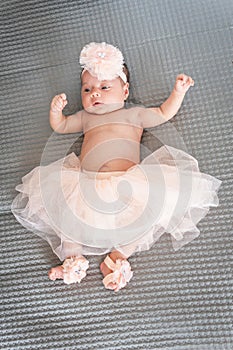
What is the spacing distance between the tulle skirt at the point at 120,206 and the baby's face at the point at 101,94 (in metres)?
0.17

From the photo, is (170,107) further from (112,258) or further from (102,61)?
(112,258)

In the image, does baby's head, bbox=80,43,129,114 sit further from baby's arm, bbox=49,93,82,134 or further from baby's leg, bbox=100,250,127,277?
baby's leg, bbox=100,250,127,277

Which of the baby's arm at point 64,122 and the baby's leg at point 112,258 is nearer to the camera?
the baby's leg at point 112,258

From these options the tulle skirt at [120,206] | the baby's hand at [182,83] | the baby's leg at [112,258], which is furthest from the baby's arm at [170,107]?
the baby's leg at [112,258]

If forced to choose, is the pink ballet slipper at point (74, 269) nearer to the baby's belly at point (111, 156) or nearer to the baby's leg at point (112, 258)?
the baby's leg at point (112, 258)

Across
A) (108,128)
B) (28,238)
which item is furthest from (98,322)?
(108,128)

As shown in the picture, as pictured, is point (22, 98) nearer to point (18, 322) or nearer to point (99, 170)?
point (99, 170)

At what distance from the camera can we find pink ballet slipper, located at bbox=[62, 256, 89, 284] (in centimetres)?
114

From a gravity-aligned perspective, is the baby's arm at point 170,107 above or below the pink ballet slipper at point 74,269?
above

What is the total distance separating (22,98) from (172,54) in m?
0.42

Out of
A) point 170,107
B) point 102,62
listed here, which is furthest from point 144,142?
point 102,62

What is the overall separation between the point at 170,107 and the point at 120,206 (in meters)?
0.29

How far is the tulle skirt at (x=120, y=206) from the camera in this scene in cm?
112

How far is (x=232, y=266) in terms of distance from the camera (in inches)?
44.8
